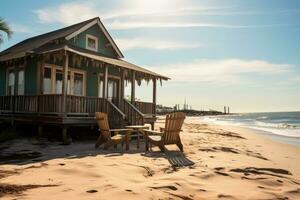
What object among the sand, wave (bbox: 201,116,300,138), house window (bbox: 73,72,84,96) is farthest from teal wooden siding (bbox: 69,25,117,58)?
wave (bbox: 201,116,300,138)

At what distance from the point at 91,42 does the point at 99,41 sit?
65 centimetres

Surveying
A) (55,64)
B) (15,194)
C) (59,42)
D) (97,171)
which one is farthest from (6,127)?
(15,194)

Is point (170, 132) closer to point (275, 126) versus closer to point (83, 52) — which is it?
point (83, 52)

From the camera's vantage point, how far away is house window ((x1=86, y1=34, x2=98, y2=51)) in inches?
657

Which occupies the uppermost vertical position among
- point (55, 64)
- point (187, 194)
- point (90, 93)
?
point (55, 64)

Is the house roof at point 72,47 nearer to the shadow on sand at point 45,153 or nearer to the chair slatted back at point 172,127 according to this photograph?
the shadow on sand at point 45,153

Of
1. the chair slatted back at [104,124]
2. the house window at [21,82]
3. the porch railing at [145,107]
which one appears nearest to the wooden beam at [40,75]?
the house window at [21,82]

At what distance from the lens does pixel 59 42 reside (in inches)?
599

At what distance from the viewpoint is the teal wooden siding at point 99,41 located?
16.0m

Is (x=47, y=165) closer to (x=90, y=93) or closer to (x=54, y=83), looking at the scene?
(x=54, y=83)

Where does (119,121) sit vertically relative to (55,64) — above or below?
below

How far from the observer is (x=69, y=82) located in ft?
48.9

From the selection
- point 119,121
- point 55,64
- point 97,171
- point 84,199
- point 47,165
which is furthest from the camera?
point 55,64

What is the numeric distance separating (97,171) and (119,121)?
7.18 m
